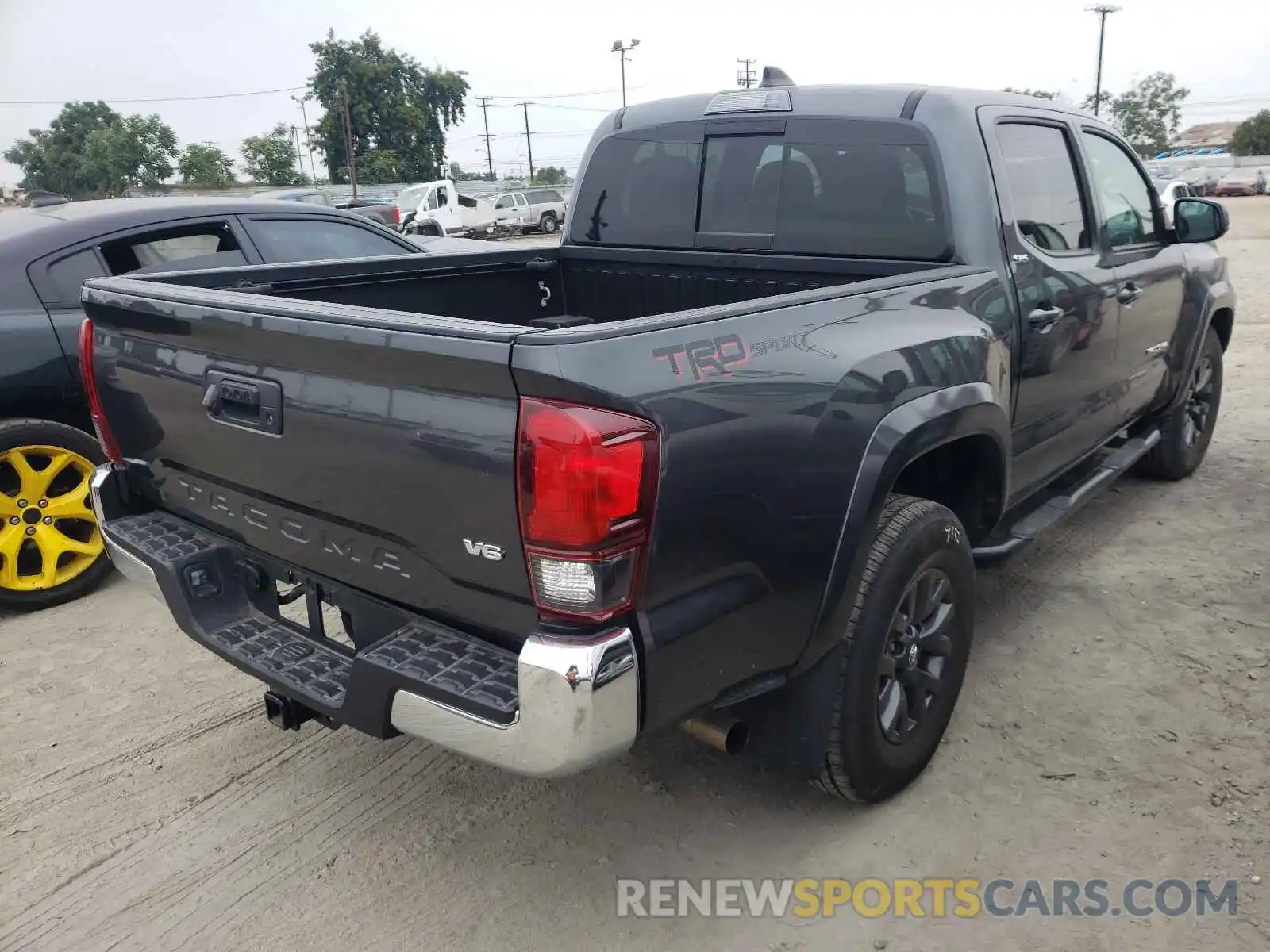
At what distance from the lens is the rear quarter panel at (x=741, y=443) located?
1.87 m

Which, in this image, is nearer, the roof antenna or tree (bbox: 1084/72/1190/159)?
the roof antenna

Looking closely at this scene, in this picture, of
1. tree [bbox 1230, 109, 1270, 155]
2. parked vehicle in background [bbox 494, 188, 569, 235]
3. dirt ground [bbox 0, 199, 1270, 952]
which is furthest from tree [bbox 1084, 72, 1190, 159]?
dirt ground [bbox 0, 199, 1270, 952]

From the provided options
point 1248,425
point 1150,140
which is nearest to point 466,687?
point 1248,425

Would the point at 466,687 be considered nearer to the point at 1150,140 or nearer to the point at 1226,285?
the point at 1226,285

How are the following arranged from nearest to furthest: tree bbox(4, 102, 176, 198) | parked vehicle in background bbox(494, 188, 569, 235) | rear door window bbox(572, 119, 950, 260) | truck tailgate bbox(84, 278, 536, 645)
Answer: truck tailgate bbox(84, 278, 536, 645) → rear door window bbox(572, 119, 950, 260) → parked vehicle in background bbox(494, 188, 569, 235) → tree bbox(4, 102, 176, 198)

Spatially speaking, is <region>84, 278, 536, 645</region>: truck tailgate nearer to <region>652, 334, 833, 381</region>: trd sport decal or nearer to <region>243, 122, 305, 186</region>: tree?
<region>652, 334, 833, 381</region>: trd sport decal

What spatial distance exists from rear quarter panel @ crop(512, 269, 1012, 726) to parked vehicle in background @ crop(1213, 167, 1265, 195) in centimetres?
5262

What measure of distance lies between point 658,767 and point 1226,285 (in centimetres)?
423

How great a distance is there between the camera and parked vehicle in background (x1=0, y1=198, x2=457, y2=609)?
4.25m

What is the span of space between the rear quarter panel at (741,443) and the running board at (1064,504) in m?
1.08

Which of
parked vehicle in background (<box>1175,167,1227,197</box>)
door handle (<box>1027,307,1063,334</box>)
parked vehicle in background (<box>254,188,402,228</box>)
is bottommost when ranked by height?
parked vehicle in background (<box>1175,167,1227,197</box>)

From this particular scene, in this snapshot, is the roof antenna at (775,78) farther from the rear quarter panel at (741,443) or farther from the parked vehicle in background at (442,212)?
the parked vehicle in background at (442,212)

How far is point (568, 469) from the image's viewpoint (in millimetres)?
1782

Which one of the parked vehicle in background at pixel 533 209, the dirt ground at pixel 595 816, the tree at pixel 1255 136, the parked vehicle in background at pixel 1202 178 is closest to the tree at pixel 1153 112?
the tree at pixel 1255 136
